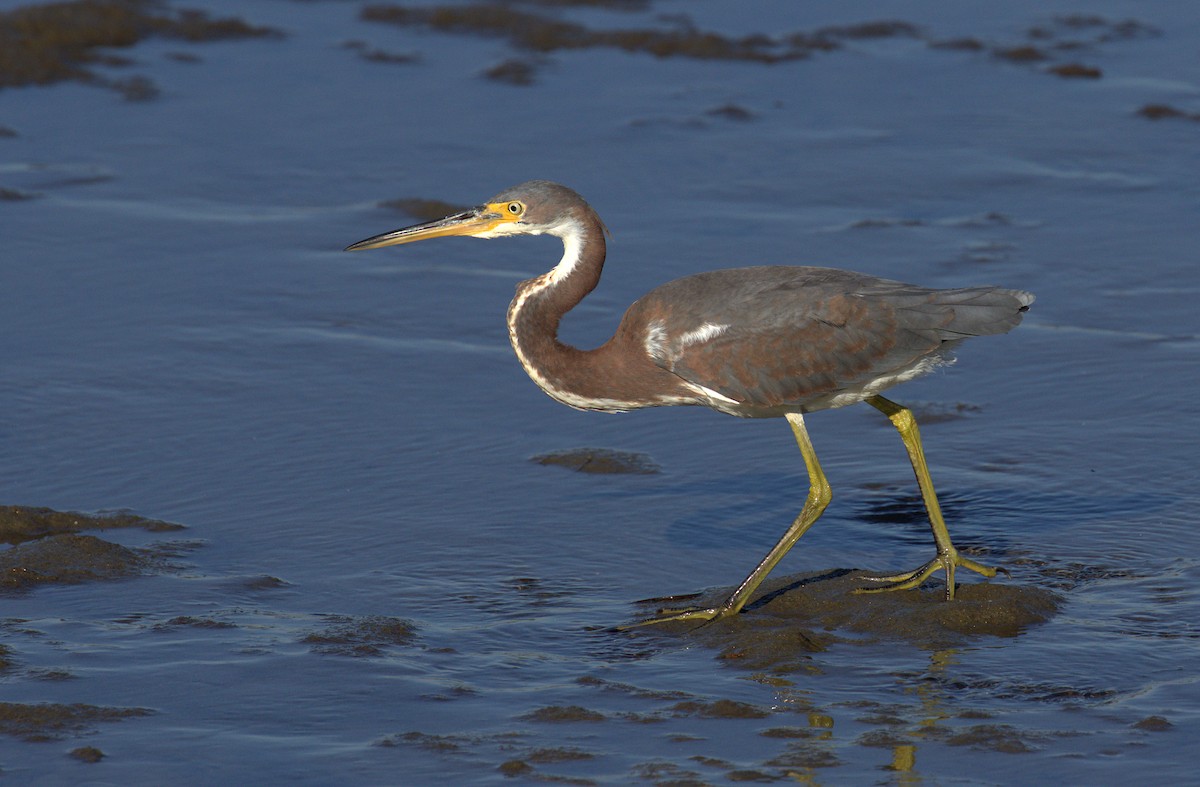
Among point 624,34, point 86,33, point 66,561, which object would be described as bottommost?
point 66,561

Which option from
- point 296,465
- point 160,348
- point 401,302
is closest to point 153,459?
point 296,465

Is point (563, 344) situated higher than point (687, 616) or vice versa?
point (563, 344)

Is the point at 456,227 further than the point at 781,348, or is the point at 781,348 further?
the point at 456,227

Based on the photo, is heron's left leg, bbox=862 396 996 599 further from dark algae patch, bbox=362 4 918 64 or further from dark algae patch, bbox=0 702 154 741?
dark algae patch, bbox=362 4 918 64

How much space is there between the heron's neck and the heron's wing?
268 millimetres

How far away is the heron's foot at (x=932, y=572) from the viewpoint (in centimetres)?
711

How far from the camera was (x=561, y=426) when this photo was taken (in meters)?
9.10

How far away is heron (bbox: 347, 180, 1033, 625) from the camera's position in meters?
7.21

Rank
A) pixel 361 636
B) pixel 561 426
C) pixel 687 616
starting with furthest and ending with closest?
pixel 561 426, pixel 687 616, pixel 361 636

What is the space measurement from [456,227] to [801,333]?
5.55ft

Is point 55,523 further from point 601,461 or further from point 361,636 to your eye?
point 601,461

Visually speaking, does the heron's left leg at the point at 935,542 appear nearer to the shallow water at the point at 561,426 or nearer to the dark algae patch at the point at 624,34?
the shallow water at the point at 561,426

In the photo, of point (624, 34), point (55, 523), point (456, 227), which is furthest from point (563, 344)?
point (624, 34)

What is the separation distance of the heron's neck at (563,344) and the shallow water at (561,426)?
737 millimetres
